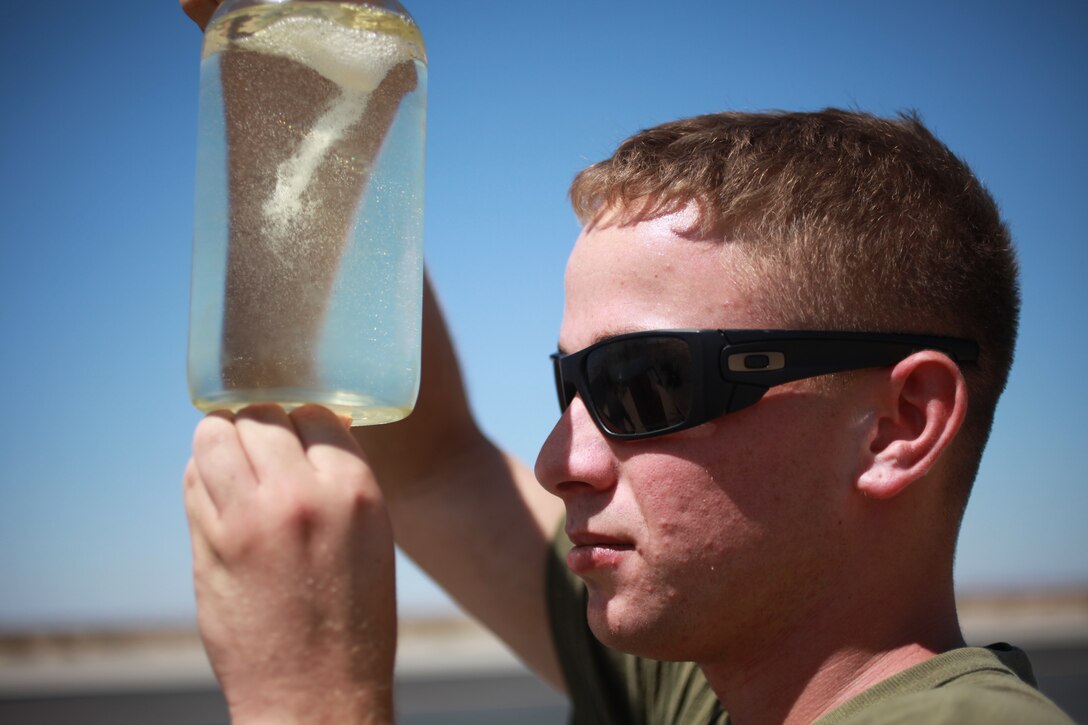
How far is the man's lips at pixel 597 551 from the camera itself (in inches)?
92.9

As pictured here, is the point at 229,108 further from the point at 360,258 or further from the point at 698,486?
the point at 698,486

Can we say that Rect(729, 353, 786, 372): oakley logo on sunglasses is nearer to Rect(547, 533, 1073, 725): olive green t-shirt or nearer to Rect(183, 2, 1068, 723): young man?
Rect(183, 2, 1068, 723): young man

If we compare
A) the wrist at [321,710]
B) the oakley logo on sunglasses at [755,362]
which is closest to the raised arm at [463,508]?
the oakley logo on sunglasses at [755,362]

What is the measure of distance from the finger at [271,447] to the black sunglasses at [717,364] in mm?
925

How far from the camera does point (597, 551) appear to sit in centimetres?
239

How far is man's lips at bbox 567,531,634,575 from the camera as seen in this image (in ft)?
7.74

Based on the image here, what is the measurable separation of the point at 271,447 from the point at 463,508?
199 centimetres

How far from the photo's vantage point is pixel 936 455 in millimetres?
2332

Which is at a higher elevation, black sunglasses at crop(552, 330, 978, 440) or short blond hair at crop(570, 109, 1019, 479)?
short blond hair at crop(570, 109, 1019, 479)

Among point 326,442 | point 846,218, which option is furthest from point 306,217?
point 846,218

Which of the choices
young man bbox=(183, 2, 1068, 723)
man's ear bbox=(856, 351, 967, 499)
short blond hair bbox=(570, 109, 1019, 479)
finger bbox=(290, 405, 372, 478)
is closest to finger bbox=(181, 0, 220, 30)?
young man bbox=(183, 2, 1068, 723)

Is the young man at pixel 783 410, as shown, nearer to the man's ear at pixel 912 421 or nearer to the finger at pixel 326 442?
the man's ear at pixel 912 421

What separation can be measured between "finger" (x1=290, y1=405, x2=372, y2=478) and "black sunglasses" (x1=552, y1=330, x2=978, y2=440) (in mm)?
820

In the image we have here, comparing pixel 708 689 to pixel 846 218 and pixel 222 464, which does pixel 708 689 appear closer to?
pixel 846 218
